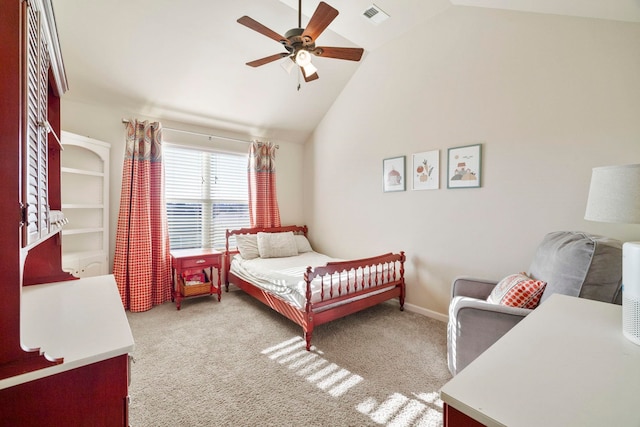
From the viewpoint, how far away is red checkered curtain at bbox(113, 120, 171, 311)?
10.3 ft

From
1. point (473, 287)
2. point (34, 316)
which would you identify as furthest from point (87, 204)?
point (473, 287)

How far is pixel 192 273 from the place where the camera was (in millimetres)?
3574

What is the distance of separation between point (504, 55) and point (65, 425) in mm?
3581

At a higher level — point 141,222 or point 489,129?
point 489,129

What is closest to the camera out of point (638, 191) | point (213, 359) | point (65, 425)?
point (65, 425)

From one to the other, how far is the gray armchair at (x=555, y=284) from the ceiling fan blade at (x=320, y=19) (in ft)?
6.67

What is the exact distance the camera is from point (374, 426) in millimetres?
1576

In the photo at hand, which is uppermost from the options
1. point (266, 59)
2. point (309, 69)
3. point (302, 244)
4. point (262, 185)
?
point (266, 59)

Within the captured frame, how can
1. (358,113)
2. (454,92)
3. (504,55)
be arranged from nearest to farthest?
(504,55) → (454,92) → (358,113)

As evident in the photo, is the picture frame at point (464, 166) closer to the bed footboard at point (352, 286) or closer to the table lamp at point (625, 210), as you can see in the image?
the bed footboard at point (352, 286)

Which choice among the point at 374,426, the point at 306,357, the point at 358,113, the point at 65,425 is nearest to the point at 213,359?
the point at 306,357

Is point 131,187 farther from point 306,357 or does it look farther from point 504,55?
point 504,55

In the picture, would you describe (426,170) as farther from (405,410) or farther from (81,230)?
(81,230)

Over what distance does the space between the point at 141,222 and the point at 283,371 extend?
2.36 meters
